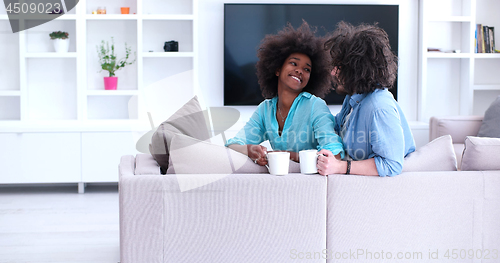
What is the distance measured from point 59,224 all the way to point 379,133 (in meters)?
2.17

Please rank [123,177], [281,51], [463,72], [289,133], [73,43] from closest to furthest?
[123,177], [289,133], [281,51], [73,43], [463,72]

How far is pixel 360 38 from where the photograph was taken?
1.54m

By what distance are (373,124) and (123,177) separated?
2.72 feet

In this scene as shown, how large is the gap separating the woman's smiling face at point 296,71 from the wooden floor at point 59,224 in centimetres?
121

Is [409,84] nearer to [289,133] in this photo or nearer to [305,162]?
[289,133]

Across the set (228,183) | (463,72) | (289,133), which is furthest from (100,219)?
(463,72)

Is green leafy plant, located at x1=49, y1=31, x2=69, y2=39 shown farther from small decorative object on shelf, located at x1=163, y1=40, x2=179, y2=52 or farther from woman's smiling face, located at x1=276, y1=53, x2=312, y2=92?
woman's smiling face, located at x1=276, y1=53, x2=312, y2=92

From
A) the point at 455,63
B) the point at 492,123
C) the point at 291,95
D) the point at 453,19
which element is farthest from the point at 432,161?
the point at 455,63

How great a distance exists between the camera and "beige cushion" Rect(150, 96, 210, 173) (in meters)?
1.62

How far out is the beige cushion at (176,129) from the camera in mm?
1615

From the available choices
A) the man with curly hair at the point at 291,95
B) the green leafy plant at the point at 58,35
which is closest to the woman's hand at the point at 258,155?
the man with curly hair at the point at 291,95

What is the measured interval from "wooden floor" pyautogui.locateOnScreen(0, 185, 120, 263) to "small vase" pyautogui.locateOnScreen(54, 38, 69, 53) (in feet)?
3.93

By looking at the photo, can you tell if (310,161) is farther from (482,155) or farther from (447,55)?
(447,55)

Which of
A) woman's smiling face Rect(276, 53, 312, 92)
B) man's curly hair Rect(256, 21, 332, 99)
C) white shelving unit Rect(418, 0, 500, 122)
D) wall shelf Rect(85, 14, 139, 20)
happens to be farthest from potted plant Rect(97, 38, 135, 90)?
white shelving unit Rect(418, 0, 500, 122)
